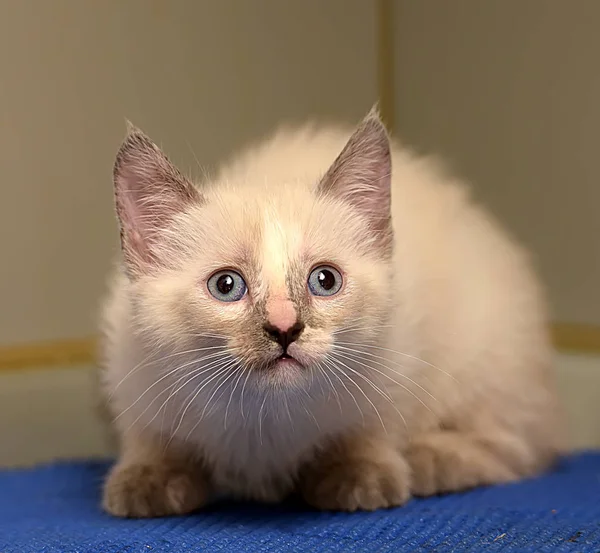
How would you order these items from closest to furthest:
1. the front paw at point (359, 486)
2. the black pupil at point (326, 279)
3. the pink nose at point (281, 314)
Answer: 1. the pink nose at point (281, 314)
2. the black pupil at point (326, 279)
3. the front paw at point (359, 486)

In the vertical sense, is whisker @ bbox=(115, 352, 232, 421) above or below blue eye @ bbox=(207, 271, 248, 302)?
below

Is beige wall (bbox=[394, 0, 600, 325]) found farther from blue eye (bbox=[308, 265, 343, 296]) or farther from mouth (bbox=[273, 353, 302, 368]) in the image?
mouth (bbox=[273, 353, 302, 368])

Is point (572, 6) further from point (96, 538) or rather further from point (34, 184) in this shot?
point (96, 538)

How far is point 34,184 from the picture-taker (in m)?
1.73

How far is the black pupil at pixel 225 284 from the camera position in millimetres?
1109

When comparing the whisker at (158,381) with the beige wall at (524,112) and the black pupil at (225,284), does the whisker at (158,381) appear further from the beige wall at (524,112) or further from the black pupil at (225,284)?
the beige wall at (524,112)

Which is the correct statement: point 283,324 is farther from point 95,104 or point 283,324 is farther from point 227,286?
point 95,104

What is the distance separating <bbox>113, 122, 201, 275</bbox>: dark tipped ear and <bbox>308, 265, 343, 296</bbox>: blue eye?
0.22 meters

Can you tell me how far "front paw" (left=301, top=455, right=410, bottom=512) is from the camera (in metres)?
1.25

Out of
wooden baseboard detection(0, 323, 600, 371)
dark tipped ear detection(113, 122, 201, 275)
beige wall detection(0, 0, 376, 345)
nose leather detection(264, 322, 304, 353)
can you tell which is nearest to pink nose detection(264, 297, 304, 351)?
nose leather detection(264, 322, 304, 353)

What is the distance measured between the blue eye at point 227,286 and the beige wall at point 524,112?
3.38ft

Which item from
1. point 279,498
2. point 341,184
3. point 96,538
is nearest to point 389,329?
point 341,184

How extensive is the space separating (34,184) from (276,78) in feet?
2.09

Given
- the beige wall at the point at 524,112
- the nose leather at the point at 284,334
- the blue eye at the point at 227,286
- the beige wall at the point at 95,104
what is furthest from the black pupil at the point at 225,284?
the beige wall at the point at 524,112
